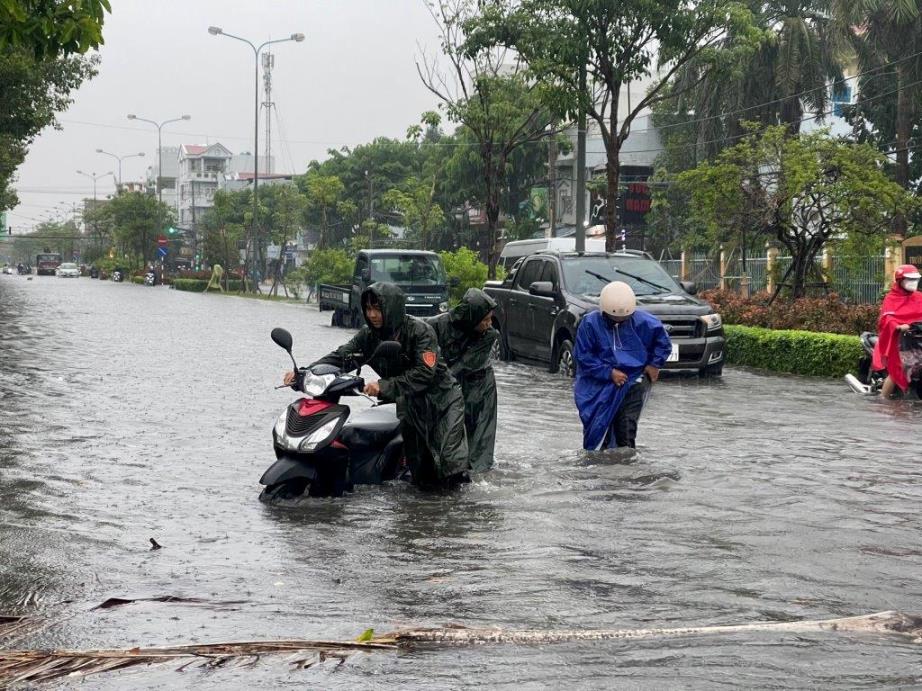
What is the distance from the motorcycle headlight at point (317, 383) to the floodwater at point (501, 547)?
0.74 metres

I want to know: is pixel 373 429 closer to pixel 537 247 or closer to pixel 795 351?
pixel 795 351

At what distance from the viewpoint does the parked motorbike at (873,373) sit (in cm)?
1519

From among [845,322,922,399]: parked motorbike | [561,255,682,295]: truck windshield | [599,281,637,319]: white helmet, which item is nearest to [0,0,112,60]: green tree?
[599,281,637,319]: white helmet

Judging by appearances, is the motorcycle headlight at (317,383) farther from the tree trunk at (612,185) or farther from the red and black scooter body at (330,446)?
the tree trunk at (612,185)

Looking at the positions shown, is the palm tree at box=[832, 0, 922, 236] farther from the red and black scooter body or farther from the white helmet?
the red and black scooter body

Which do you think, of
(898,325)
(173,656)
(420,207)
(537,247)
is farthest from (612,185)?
(420,207)

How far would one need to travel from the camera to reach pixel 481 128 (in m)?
36.8

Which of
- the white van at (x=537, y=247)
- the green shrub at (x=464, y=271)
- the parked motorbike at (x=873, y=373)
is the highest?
the white van at (x=537, y=247)

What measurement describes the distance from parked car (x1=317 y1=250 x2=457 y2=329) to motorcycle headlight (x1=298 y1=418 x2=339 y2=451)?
22.2 m

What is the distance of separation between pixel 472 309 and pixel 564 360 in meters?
9.57

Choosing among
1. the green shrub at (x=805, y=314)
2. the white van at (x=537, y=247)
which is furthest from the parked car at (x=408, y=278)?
the green shrub at (x=805, y=314)

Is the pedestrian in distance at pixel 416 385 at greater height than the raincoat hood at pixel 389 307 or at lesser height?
lesser

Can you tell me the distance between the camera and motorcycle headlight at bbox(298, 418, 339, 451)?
27.0 ft

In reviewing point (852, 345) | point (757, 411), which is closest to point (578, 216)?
point (852, 345)
